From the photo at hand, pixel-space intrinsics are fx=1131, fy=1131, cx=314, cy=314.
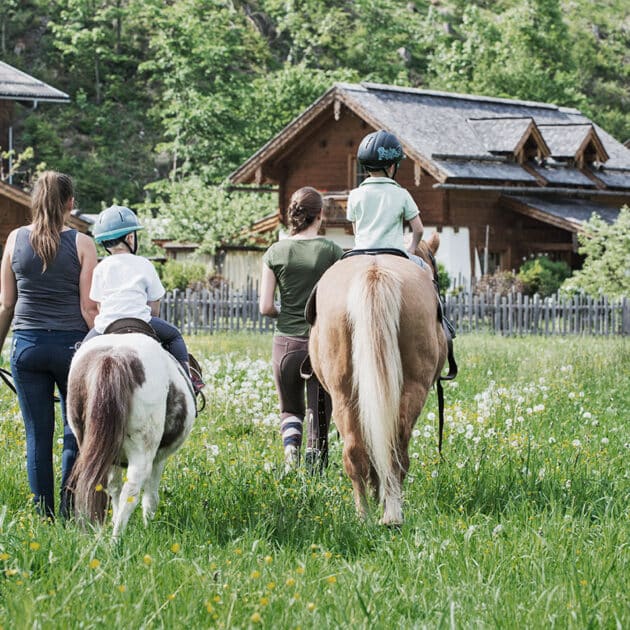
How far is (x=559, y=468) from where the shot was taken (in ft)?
23.7

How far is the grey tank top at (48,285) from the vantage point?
6.18 meters

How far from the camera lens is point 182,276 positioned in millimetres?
32812

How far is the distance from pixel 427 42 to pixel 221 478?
6518 cm

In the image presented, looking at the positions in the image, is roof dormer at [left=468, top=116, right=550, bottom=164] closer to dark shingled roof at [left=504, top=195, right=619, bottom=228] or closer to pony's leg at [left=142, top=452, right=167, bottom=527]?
dark shingled roof at [left=504, top=195, right=619, bottom=228]

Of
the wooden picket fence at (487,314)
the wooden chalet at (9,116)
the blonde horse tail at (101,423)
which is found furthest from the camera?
the wooden chalet at (9,116)

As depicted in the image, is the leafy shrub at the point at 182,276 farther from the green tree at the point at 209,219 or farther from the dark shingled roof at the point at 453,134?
the green tree at the point at 209,219

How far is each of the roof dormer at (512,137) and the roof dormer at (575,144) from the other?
1184 millimetres

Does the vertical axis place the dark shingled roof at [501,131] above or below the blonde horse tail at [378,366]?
above

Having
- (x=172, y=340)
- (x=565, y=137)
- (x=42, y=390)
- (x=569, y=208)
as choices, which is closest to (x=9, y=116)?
(x=565, y=137)

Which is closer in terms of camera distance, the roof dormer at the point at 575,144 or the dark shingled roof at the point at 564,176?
the dark shingled roof at the point at 564,176

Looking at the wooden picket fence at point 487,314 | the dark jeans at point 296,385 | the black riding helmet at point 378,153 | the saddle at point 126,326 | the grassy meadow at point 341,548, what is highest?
the black riding helmet at point 378,153

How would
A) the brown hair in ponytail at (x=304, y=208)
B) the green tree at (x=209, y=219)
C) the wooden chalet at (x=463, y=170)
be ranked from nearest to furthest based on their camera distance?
the brown hair in ponytail at (x=304, y=208)
the wooden chalet at (x=463, y=170)
the green tree at (x=209, y=219)

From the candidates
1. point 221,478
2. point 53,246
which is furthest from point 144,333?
point 221,478

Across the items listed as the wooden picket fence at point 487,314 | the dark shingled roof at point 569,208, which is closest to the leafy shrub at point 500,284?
the dark shingled roof at point 569,208
